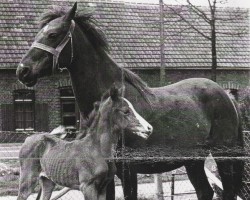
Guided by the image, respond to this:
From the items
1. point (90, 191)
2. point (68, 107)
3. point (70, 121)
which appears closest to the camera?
point (90, 191)

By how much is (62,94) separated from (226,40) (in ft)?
14.0

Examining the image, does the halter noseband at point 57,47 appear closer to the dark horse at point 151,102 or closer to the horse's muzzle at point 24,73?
the dark horse at point 151,102

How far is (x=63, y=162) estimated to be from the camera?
456cm

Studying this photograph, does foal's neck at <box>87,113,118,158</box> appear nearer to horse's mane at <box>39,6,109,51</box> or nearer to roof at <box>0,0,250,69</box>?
horse's mane at <box>39,6,109,51</box>

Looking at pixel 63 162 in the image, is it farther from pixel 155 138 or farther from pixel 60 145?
pixel 155 138

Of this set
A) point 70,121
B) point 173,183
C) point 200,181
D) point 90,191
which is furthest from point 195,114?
point 70,121

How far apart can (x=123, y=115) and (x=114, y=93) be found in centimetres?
21

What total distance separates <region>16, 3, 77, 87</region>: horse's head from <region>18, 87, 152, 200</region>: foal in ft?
1.89

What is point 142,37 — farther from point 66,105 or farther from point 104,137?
point 104,137

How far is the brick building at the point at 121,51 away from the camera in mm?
9891

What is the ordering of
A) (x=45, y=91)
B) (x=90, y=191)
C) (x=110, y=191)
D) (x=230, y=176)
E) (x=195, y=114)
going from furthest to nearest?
(x=45, y=91) → (x=230, y=176) → (x=195, y=114) → (x=110, y=191) → (x=90, y=191)

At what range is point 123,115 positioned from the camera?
4449 mm

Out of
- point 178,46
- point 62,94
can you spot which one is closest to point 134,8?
point 178,46

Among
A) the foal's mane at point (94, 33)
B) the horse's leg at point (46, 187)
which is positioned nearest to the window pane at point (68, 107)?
the horse's leg at point (46, 187)
